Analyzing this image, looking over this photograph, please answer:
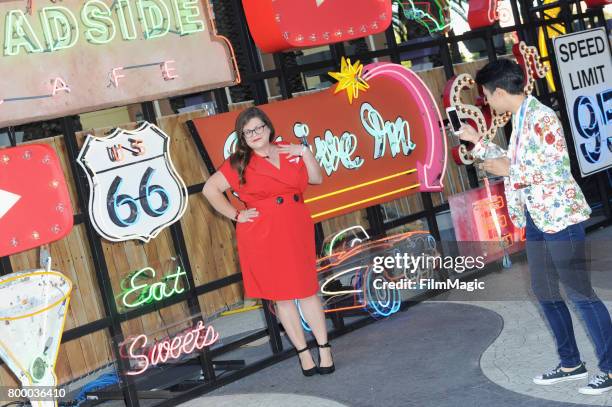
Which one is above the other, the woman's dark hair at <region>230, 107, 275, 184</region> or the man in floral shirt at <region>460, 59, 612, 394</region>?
Answer: the woman's dark hair at <region>230, 107, 275, 184</region>

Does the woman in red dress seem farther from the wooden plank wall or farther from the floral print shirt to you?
the floral print shirt

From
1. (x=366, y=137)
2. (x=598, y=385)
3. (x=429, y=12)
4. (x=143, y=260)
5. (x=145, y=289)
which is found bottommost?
(x=598, y=385)

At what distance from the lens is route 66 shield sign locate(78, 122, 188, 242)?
5.39m

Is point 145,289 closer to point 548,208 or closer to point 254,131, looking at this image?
point 254,131

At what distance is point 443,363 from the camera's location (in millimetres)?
5285

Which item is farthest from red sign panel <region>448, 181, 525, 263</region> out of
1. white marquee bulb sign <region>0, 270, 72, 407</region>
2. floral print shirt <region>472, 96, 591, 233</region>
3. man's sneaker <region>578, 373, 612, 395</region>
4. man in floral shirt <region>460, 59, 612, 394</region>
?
white marquee bulb sign <region>0, 270, 72, 407</region>

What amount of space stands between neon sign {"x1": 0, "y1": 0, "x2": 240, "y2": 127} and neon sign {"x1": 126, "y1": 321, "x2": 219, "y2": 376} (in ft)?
4.74

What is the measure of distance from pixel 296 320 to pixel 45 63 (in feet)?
6.98

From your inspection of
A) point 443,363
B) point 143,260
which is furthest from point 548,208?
point 143,260

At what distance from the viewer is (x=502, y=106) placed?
4469mm

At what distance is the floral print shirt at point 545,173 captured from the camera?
4.28 meters

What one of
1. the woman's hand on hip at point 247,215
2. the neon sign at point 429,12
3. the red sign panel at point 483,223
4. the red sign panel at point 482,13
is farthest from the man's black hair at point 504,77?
the red sign panel at point 482,13

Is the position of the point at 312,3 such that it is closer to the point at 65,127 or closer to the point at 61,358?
the point at 65,127
